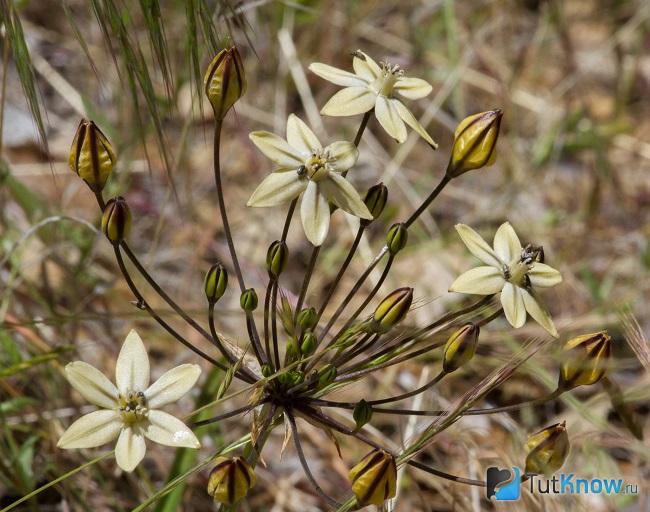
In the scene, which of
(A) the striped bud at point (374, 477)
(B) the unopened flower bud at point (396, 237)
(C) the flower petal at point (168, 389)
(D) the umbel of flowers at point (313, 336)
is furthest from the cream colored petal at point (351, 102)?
(A) the striped bud at point (374, 477)

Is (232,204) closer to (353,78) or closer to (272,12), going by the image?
(272,12)

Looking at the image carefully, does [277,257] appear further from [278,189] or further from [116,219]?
[116,219]

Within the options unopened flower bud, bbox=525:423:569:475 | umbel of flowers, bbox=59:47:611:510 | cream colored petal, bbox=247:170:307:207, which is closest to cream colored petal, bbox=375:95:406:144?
umbel of flowers, bbox=59:47:611:510

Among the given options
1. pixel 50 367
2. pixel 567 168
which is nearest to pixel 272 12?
pixel 567 168

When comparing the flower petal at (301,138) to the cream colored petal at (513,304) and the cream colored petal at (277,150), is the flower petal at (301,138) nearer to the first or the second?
the cream colored petal at (277,150)

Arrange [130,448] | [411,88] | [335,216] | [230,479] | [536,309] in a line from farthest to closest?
[335,216]
[411,88]
[536,309]
[130,448]
[230,479]

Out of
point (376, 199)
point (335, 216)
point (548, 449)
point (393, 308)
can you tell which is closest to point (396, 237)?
point (376, 199)
